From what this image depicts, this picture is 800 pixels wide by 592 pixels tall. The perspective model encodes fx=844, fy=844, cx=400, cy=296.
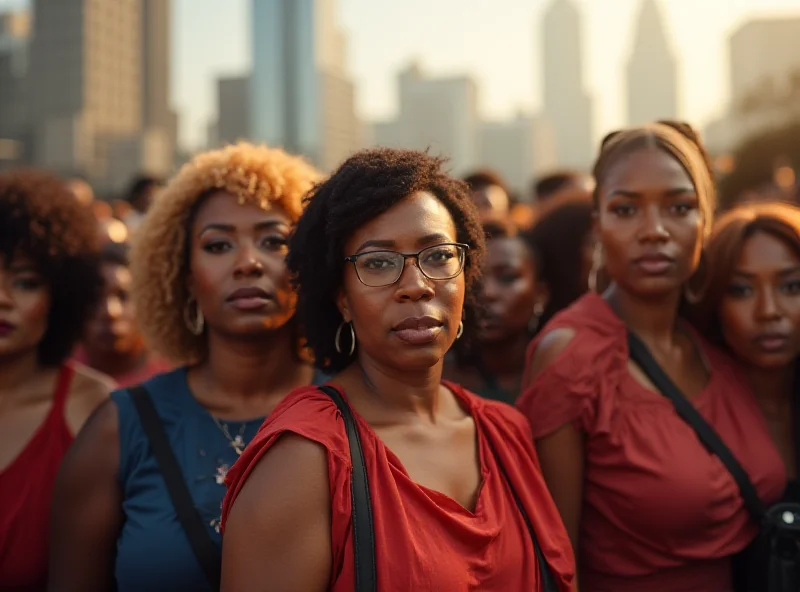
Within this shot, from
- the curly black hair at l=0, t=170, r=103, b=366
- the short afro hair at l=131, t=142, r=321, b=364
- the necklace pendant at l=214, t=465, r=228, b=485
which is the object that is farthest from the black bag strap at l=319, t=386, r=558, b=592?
the curly black hair at l=0, t=170, r=103, b=366

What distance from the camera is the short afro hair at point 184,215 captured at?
133 inches

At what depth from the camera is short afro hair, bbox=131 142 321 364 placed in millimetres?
3380

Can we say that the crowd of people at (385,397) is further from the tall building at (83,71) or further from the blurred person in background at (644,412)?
the tall building at (83,71)

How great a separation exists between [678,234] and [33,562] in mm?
2749

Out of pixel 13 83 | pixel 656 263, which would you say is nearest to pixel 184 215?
pixel 656 263

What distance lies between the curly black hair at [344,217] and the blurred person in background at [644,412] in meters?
0.62

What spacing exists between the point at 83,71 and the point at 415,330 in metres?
117

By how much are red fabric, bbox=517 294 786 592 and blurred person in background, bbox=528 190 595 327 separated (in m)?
2.23

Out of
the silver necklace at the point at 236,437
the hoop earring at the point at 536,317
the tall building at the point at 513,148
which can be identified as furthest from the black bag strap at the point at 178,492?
the tall building at the point at 513,148

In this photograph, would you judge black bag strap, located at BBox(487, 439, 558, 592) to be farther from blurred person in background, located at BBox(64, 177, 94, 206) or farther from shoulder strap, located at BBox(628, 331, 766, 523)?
blurred person in background, located at BBox(64, 177, 94, 206)

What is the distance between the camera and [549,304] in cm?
540

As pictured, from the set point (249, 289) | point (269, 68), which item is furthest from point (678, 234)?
point (269, 68)

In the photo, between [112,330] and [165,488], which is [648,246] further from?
[112,330]

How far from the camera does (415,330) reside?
2469mm
